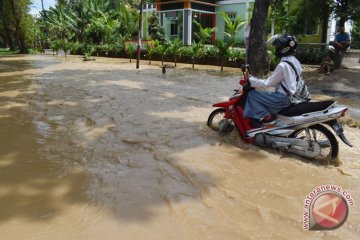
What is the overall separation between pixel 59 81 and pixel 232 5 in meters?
18.7

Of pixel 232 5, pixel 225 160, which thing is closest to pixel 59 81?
pixel 225 160

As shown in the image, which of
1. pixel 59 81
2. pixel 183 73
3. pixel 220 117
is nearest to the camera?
pixel 220 117

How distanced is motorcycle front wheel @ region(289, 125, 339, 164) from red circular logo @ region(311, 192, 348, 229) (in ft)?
4.98

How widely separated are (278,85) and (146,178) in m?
2.37

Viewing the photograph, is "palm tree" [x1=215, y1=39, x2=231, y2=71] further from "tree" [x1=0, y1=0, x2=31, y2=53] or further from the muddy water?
"tree" [x1=0, y1=0, x2=31, y2=53]

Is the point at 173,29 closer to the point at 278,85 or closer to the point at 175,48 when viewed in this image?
the point at 175,48

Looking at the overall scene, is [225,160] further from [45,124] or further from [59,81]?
[59,81]

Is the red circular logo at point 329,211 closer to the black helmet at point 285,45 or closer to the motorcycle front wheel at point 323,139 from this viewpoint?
the motorcycle front wheel at point 323,139

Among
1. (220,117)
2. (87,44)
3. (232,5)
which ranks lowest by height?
(220,117)

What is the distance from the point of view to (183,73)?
14.8m

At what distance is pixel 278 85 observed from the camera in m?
5.23

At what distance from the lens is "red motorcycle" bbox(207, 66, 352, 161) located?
4.74 meters

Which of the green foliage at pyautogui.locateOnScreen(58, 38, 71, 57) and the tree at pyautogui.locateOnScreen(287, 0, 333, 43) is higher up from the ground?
the tree at pyautogui.locateOnScreen(287, 0, 333, 43)

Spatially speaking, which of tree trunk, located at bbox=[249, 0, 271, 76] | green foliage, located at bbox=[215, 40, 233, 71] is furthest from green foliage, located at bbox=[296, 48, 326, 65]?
tree trunk, located at bbox=[249, 0, 271, 76]
